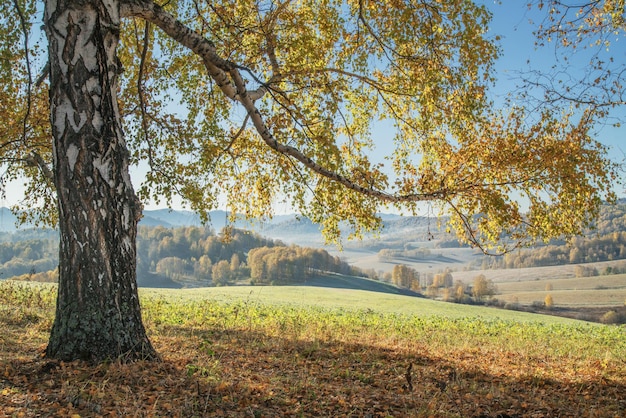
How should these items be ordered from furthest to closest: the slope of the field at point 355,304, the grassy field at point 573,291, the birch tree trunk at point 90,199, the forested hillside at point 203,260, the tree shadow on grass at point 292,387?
the forested hillside at point 203,260 < the grassy field at point 573,291 < the slope of the field at point 355,304 < the birch tree trunk at point 90,199 < the tree shadow on grass at point 292,387

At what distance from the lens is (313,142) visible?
10.8 m

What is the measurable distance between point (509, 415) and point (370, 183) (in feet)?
22.6

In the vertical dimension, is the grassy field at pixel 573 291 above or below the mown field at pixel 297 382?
below

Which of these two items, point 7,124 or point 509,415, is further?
point 7,124

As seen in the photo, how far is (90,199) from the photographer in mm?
5754

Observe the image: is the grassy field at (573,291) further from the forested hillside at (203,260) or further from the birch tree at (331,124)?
the birch tree at (331,124)

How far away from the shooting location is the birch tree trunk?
571cm

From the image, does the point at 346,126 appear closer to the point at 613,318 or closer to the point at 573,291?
the point at 613,318

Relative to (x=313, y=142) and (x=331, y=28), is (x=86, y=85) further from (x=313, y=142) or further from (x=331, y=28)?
(x=331, y=28)

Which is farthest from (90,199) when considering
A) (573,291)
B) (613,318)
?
(573,291)

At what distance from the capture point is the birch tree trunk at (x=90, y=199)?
225 inches

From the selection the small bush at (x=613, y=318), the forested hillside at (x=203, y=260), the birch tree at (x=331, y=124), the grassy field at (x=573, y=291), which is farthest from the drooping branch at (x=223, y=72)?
the grassy field at (x=573, y=291)

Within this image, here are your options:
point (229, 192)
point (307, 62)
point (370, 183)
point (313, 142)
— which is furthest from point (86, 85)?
point (229, 192)

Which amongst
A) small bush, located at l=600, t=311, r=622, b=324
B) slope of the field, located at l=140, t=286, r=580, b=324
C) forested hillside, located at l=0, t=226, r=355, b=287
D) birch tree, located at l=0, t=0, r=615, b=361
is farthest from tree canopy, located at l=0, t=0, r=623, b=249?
forested hillside, located at l=0, t=226, r=355, b=287
